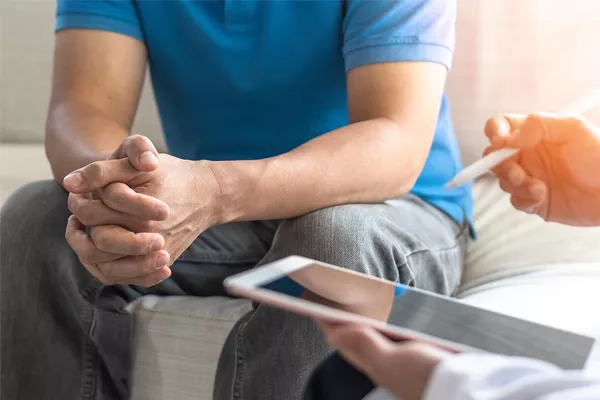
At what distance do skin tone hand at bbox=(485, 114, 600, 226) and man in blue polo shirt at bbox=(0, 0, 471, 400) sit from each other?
102mm

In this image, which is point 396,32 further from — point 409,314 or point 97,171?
point 409,314

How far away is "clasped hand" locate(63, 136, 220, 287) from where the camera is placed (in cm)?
65

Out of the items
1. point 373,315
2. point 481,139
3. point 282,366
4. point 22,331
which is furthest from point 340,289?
point 481,139

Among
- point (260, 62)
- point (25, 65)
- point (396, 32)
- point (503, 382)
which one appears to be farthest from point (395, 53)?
point (25, 65)

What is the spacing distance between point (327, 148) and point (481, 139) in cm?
46

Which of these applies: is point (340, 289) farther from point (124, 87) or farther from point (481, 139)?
point (481, 139)

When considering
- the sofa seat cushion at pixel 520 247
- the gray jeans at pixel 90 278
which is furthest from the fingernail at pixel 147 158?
the sofa seat cushion at pixel 520 247

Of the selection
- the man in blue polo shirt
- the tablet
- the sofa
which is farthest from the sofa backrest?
the tablet

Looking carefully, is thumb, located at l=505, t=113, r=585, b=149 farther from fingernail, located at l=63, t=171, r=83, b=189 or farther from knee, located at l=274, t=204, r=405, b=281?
fingernail, located at l=63, t=171, r=83, b=189

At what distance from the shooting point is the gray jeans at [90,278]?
771 millimetres

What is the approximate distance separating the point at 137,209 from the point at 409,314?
0.32 metres

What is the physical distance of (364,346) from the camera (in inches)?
15.2

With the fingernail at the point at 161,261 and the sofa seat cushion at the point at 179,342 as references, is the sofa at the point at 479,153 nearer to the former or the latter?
the sofa seat cushion at the point at 179,342

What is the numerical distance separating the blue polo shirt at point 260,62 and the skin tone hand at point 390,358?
1.70 ft
